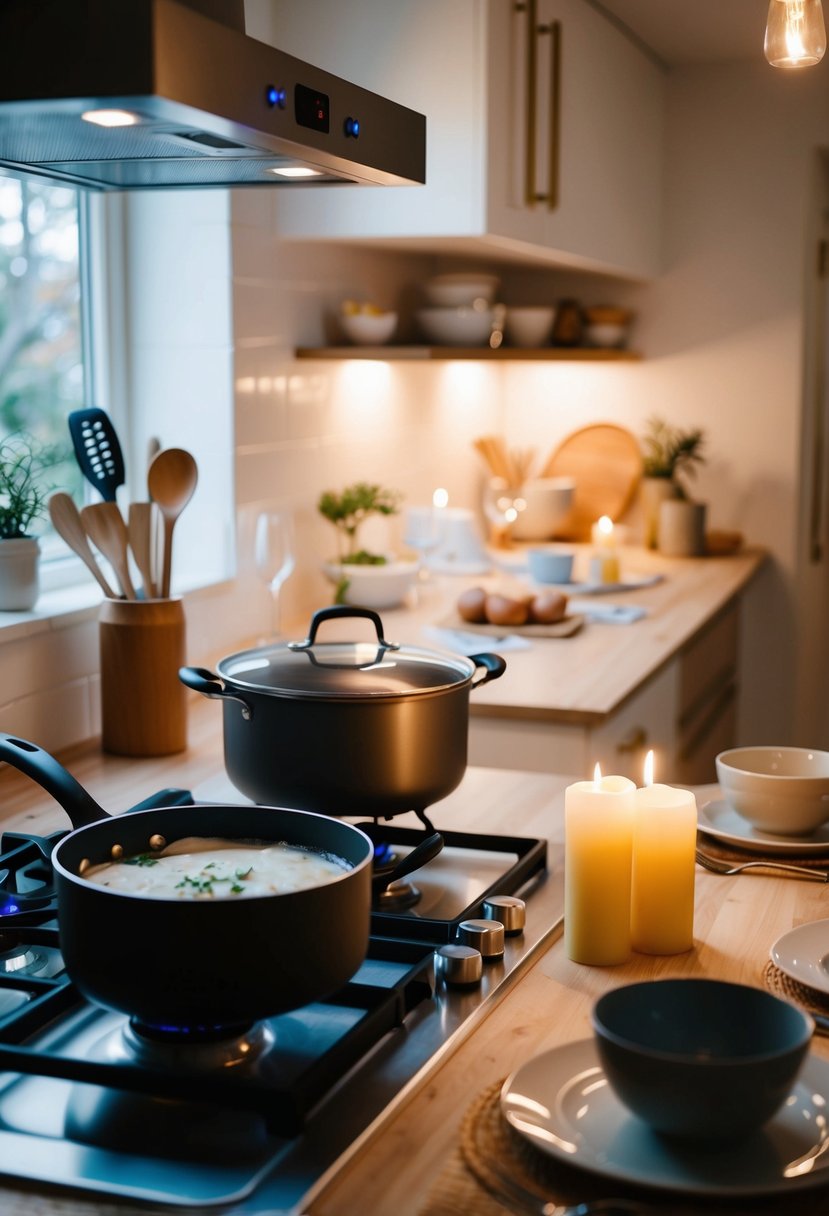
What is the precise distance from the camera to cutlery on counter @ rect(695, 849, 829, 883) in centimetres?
130

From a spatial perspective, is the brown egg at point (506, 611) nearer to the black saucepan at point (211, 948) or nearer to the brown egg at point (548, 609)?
the brown egg at point (548, 609)

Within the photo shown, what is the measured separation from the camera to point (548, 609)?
2.65 m

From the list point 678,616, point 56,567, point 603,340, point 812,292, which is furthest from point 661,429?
point 56,567

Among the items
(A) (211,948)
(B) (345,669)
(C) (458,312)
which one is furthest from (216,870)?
(C) (458,312)

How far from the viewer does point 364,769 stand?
1.19 meters

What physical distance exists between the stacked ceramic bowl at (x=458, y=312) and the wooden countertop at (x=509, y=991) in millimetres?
1598

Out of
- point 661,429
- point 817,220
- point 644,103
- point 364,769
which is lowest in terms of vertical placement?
point 364,769

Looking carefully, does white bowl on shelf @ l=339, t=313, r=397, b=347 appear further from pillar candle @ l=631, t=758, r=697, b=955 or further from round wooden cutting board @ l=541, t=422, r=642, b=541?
pillar candle @ l=631, t=758, r=697, b=955

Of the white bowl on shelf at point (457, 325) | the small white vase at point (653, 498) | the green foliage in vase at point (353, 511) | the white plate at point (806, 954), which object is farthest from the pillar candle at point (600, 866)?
the small white vase at point (653, 498)

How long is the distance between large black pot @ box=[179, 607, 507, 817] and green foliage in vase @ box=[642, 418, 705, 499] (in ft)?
8.74

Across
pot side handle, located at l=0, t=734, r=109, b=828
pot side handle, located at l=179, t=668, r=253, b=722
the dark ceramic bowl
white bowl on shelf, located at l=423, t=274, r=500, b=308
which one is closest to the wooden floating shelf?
white bowl on shelf, located at l=423, t=274, r=500, b=308

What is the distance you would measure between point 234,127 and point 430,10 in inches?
62.1

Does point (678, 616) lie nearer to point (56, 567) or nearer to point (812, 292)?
point (56, 567)

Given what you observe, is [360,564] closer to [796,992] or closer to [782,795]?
[782,795]
